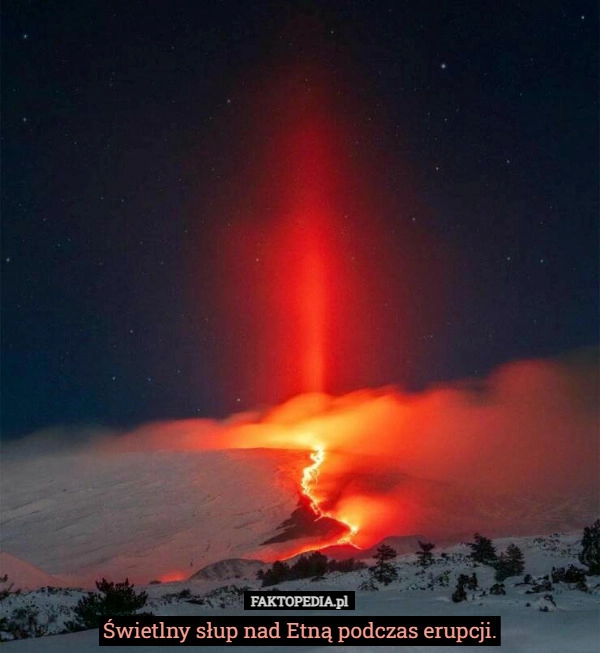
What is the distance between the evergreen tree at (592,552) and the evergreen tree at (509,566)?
247 centimetres

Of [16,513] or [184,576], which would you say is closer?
[184,576]

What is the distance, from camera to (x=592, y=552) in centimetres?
2294

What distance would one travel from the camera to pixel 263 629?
1016 cm

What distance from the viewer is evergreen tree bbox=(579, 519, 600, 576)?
21342 mm

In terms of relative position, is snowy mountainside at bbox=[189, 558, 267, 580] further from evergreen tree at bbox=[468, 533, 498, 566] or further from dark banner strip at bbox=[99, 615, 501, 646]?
dark banner strip at bbox=[99, 615, 501, 646]

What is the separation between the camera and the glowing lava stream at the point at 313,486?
195 feet

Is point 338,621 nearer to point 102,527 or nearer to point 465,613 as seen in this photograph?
point 465,613

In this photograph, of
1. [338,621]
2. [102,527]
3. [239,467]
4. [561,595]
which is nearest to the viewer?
[338,621]

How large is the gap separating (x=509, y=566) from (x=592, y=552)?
331cm

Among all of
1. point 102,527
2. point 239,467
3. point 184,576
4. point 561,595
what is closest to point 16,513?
point 102,527

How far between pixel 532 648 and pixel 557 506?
230 ft

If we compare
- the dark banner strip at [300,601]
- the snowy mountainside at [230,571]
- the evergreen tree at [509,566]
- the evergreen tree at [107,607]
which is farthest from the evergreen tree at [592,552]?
the snowy mountainside at [230,571]

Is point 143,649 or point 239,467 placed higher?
point 239,467

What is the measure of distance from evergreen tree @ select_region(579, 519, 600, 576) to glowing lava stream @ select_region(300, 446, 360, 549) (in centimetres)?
3124
